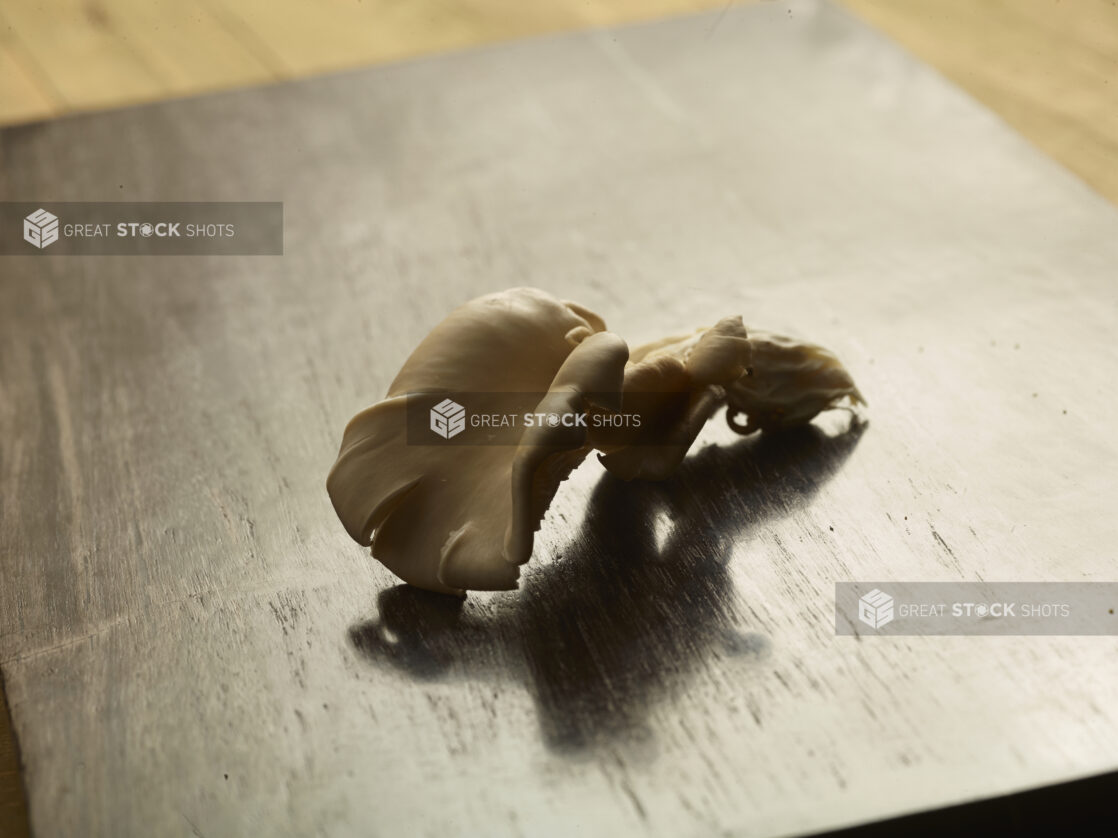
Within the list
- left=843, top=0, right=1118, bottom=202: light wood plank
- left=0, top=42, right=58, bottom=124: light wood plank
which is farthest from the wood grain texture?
left=0, top=42, right=58, bottom=124: light wood plank

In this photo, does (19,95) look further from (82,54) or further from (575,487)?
(575,487)

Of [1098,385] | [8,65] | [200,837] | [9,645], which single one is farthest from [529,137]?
[8,65]

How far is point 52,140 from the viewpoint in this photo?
1420mm

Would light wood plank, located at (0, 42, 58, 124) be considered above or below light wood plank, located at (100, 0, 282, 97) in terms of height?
below
